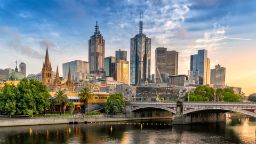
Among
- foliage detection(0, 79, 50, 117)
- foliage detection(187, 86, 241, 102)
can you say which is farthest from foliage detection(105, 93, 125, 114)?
foliage detection(187, 86, 241, 102)

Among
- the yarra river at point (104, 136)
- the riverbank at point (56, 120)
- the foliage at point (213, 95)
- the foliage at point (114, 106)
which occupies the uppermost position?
the foliage at point (213, 95)

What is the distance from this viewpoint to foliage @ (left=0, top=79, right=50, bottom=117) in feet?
393

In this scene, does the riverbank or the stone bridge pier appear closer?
the stone bridge pier

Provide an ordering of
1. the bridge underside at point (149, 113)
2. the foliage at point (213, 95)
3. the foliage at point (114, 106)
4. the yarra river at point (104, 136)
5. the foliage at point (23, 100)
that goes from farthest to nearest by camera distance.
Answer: the foliage at point (213, 95), the bridge underside at point (149, 113), the foliage at point (114, 106), the foliage at point (23, 100), the yarra river at point (104, 136)

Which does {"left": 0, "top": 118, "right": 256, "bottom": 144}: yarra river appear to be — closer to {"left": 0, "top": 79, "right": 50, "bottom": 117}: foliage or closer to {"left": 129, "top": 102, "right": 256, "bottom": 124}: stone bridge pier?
{"left": 129, "top": 102, "right": 256, "bottom": 124}: stone bridge pier

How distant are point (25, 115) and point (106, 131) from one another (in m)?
34.6

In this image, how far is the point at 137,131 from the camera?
111438 mm

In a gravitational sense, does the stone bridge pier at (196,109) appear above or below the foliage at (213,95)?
below

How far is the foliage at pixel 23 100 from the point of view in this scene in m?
120

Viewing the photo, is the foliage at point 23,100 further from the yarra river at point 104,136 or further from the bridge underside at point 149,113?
the bridge underside at point 149,113

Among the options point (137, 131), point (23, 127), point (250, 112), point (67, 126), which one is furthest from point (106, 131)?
point (250, 112)

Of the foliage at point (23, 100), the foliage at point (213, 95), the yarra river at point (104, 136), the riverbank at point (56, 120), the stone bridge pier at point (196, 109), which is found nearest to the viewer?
the yarra river at point (104, 136)

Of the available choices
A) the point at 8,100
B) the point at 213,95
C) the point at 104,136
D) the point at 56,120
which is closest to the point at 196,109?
the point at 104,136

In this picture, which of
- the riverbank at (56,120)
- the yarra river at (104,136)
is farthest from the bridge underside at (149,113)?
the yarra river at (104,136)
